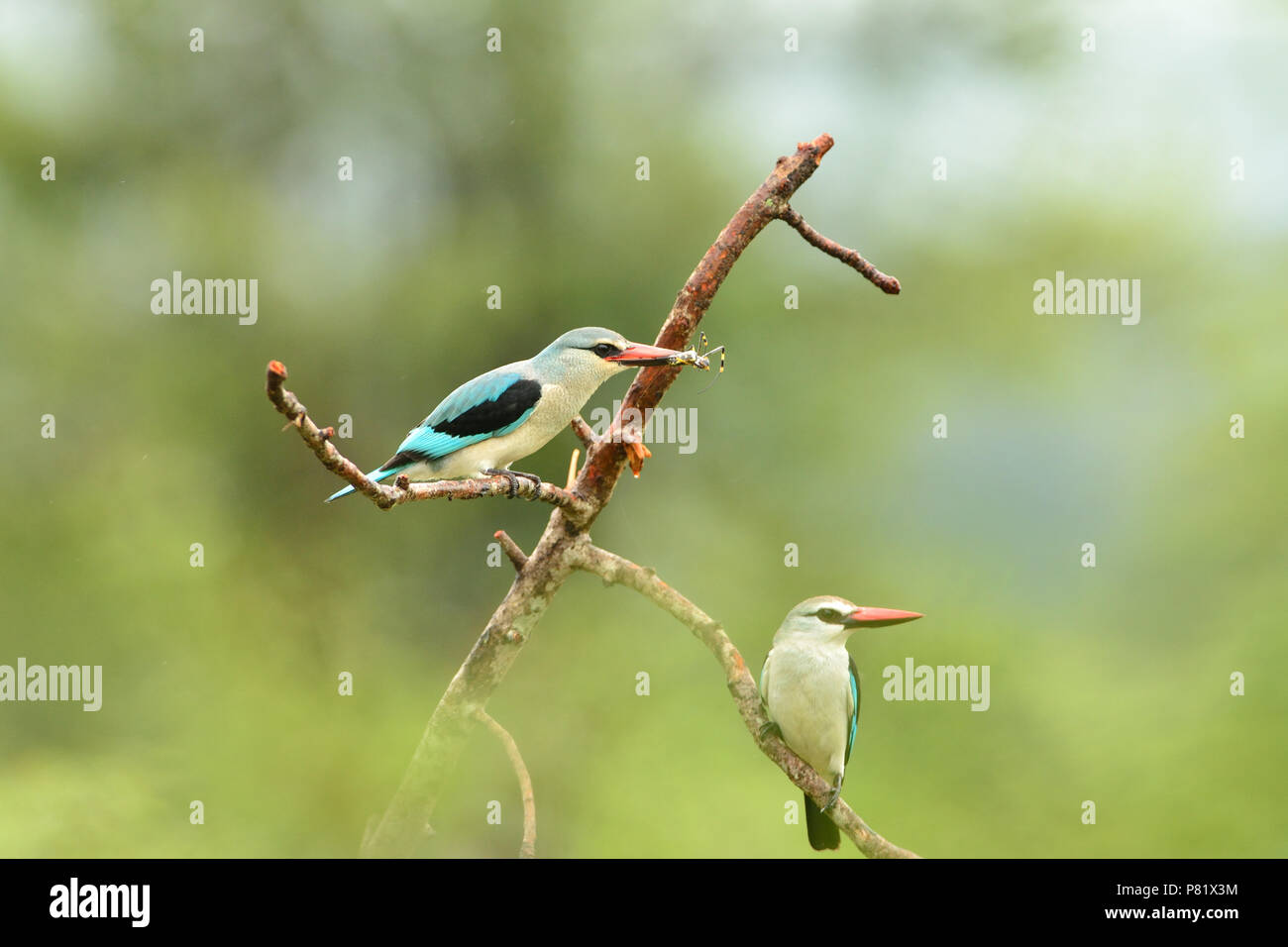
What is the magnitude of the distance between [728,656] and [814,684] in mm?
402

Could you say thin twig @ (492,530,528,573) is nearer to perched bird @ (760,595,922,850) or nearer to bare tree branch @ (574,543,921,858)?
bare tree branch @ (574,543,921,858)

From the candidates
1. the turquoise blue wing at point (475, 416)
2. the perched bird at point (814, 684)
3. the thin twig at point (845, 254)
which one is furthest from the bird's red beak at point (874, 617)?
the turquoise blue wing at point (475, 416)

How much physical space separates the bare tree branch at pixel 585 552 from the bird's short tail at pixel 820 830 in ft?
1.72

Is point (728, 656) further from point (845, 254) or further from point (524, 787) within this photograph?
point (845, 254)

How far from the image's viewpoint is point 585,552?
103 inches

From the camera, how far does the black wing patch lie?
2418mm

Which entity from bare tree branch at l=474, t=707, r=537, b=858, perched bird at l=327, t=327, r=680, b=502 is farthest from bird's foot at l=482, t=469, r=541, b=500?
bare tree branch at l=474, t=707, r=537, b=858

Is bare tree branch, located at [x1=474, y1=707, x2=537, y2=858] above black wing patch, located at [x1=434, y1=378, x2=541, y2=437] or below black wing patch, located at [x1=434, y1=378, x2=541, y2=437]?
below

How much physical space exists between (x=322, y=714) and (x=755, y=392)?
3.53m

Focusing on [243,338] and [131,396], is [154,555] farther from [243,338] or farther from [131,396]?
[243,338]

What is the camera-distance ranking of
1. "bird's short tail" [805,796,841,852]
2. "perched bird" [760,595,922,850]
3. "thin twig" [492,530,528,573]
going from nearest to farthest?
"thin twig" [492,530,528,573]
"perched bird" [760,595,922,850]
"bird's short tail" [805,796,841,852]

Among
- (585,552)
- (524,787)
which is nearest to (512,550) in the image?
(585,552)

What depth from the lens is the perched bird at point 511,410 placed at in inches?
95.2

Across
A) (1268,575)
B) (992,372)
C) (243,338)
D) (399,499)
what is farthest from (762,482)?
(399,499)
